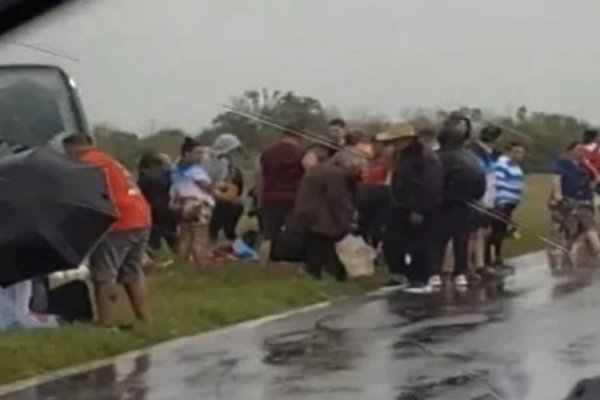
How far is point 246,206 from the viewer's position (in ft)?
42.4

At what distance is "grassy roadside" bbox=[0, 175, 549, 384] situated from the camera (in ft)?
38.5

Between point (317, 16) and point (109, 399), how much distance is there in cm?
344

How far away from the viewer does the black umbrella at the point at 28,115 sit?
37.9 feet

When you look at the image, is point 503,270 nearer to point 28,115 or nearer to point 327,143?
point 28,115

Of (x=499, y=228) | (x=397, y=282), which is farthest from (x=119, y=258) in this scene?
(x=499, y=228)

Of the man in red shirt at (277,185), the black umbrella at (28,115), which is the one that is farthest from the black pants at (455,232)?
the black umbrella at (28,115)

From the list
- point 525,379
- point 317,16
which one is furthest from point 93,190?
point 317,16

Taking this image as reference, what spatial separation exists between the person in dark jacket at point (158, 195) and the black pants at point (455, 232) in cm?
141

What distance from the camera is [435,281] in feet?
43.5

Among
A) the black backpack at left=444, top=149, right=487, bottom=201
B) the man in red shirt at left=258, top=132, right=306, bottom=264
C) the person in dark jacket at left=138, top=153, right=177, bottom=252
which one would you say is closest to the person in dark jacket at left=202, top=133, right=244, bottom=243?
the man in red shirt at left=258, top=132, right=306, bottom=264

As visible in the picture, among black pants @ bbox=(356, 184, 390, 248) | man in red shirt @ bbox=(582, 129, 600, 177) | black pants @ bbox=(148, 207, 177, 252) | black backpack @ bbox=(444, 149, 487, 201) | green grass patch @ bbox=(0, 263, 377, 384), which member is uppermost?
man in red shirt @ bbox=(582, 129, 600, 177)

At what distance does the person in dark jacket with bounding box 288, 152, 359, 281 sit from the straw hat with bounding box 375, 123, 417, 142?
1988 millimetres

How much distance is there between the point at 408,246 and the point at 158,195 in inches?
58.9

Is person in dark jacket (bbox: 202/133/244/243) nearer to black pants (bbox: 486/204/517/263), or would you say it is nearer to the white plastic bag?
the white plastic bag
